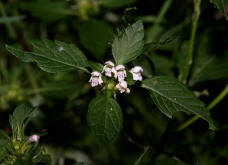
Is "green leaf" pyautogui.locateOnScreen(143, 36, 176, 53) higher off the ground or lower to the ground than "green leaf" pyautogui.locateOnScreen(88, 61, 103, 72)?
lower

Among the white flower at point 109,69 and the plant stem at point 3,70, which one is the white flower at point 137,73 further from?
the plant stem at point 3,70

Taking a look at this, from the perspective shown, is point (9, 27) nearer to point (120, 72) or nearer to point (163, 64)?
point (163, 64)

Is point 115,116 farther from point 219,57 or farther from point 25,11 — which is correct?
point 25,11

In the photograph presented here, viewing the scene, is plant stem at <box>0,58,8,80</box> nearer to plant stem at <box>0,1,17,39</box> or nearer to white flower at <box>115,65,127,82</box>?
plant stem at <box>0,1,17,39</box>

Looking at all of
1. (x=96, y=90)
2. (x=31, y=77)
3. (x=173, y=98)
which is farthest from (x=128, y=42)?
(x=31, y=77)

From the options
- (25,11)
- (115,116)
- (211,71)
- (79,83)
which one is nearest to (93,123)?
(115,116)

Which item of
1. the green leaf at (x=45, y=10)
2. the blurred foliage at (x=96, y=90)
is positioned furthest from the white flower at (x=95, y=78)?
the green leaf at (x=45, y=10)

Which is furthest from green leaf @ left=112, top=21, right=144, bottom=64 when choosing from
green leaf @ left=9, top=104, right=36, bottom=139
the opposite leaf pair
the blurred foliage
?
the blurred foliage
